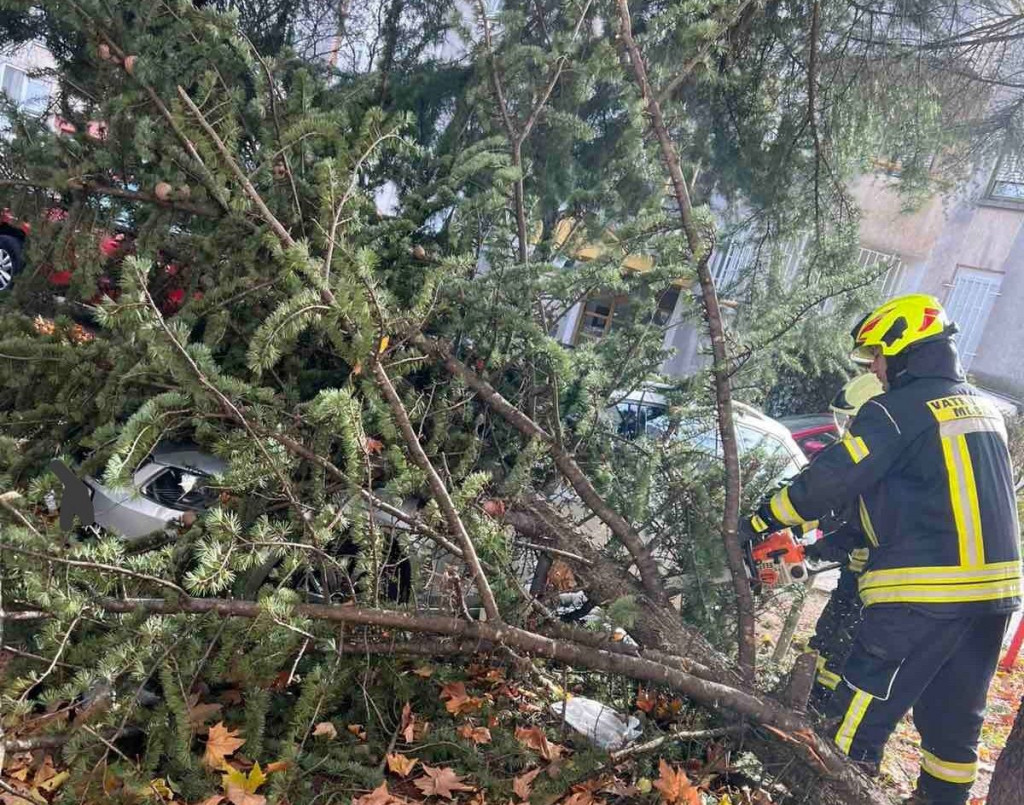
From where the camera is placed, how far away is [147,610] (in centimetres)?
238

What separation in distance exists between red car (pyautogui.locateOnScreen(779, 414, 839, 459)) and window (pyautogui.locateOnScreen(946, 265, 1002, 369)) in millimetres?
9042

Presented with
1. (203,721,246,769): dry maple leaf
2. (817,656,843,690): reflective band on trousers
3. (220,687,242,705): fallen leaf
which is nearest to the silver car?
(220,687,242,705): fallen leaf

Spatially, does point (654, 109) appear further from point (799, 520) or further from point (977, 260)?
point (977, 260)

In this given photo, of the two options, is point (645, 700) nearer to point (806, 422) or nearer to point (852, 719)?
point (852, 719)

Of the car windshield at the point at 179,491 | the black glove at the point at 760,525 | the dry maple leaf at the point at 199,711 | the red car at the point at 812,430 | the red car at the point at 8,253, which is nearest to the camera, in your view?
the dry maple leaf at the point at 199,711

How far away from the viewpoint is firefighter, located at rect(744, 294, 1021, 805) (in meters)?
3.04

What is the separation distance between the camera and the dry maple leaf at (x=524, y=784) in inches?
107

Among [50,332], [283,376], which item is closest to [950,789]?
[283,376]

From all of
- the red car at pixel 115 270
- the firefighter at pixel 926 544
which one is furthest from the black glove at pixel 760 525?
the red car at pixel 115 270

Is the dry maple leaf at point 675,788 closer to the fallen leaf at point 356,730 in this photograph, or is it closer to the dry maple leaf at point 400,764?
the dry maple leaf at point 400,764

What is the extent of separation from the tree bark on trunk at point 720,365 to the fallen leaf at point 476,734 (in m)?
1.01

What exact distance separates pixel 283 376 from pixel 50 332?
0.93 metres

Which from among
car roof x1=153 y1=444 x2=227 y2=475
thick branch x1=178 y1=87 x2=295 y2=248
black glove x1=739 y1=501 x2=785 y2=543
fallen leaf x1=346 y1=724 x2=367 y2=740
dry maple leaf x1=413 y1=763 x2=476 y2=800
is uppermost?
thick branch x1=178 y1=87 x2=295 y2=248

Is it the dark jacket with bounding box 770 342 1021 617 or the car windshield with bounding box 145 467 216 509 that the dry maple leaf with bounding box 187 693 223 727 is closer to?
the car windshield with bounding box 145 467 216 509
